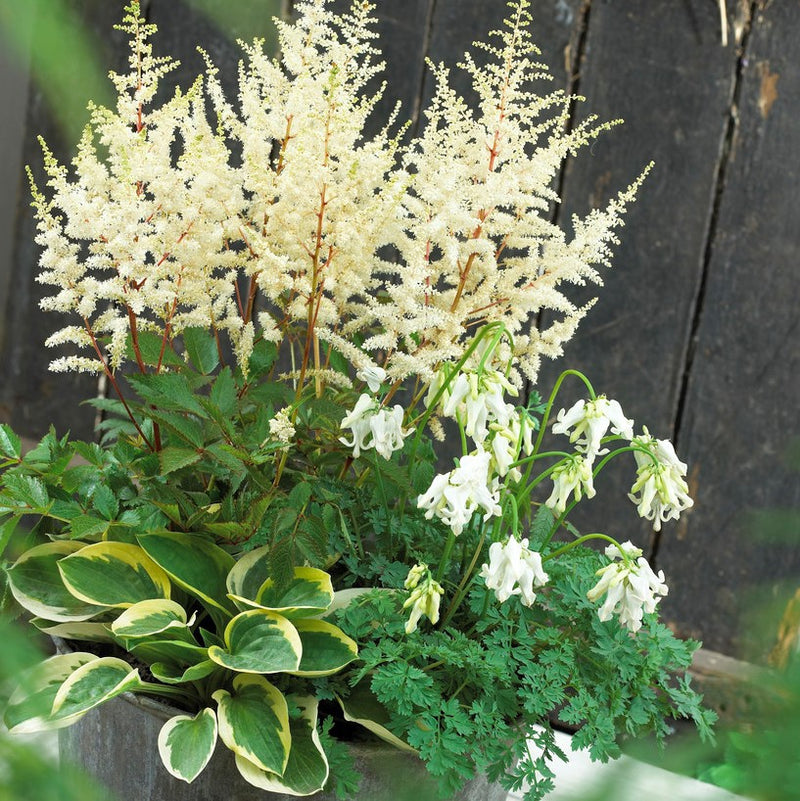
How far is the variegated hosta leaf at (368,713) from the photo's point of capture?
691 mm

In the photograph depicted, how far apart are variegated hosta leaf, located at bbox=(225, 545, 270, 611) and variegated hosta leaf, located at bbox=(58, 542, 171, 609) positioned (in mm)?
62

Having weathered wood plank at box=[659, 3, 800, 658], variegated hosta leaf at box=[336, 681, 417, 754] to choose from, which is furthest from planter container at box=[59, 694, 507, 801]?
weathered wood plank at box=[659, 3, 800, 658]

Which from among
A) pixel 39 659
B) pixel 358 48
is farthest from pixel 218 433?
pixel 39 659

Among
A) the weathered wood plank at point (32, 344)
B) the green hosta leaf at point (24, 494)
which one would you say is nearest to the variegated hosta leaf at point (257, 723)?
the green hosta leaf at point (24, 494)

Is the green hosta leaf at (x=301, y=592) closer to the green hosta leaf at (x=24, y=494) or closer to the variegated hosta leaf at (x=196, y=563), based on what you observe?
the variegated hosta leaf at (x=196, y=563)

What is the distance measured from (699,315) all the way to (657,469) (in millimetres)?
795

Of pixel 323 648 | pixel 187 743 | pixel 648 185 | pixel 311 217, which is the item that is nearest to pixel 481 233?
pixel 311 217

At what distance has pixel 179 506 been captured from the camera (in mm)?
816

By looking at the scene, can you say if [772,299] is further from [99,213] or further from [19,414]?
[19,414]

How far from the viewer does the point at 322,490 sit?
29.7 inches

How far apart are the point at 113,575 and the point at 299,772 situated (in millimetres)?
237

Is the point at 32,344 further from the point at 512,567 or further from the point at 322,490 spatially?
the point at 512,567

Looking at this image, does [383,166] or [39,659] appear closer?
[39,659]

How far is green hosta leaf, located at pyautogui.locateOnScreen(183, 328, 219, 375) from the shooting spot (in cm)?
84
